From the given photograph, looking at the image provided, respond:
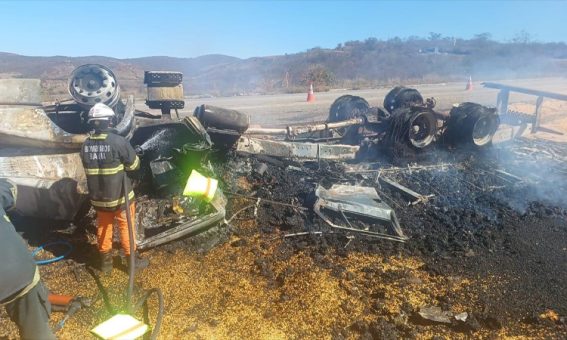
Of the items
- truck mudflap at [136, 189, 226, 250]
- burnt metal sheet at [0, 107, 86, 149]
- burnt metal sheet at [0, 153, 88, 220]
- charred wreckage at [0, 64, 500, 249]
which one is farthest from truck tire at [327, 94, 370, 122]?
burnt metal sheet at [0, 153, 88, 220]

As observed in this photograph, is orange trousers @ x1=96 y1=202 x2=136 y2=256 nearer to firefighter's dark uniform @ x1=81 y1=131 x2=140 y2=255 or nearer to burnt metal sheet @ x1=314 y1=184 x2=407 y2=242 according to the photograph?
firefighter's dark uniform @ x1=81 y1=131 x2=140 y2=255

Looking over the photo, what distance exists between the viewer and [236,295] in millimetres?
3828

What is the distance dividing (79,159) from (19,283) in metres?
2.85

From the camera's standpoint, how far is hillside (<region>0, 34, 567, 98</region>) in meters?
33.1

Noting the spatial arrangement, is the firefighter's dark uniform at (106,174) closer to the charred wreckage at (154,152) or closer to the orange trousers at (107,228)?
the orange trousers at (107,228)

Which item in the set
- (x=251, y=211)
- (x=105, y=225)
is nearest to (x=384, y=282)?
(x=251, y=211)

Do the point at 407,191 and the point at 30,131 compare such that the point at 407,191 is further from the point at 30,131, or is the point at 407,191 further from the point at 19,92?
the point at 19,92

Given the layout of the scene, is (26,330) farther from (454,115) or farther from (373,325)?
(454,115)

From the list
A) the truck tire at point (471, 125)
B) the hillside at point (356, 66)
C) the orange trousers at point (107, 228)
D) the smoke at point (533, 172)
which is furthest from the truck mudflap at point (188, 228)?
the hillside at point (356, 66)

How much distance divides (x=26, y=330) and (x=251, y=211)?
10.5ft

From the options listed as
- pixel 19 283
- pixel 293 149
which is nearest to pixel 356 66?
pixel 293 149

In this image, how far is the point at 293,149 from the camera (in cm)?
691

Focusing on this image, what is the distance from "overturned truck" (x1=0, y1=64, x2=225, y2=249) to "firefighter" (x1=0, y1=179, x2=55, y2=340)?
5.80 ft

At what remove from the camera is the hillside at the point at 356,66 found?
33.1m
